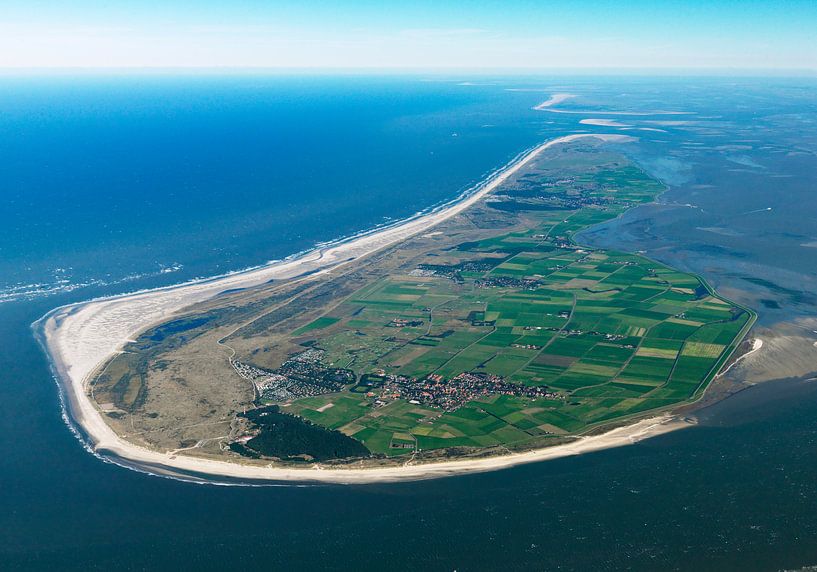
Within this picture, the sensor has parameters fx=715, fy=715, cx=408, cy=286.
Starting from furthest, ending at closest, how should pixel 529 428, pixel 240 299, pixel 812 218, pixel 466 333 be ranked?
1. pixel 812 218
2. pixel 240 299
3. pixel 466 333
4. pixel 529 428

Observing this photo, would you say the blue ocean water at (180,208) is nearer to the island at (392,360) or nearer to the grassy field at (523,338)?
the island at (392,360)

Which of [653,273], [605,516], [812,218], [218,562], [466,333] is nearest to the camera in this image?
[218,562]

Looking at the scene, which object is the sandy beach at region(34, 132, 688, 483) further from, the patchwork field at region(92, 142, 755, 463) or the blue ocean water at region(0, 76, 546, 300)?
the blue ocean water at region(0, 76, 546, 300)

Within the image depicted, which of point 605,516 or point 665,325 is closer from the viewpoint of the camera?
point 605,516

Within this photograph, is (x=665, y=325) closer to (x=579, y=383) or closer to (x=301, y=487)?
(x=579, y=383)

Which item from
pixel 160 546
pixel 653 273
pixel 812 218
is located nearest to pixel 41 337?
pixel 160 546

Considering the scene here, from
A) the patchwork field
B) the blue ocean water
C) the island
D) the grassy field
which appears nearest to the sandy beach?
the island

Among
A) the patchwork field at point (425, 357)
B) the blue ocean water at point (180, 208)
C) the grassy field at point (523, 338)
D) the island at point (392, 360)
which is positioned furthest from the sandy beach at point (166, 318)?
the blue ocean water at point (180, 208)
